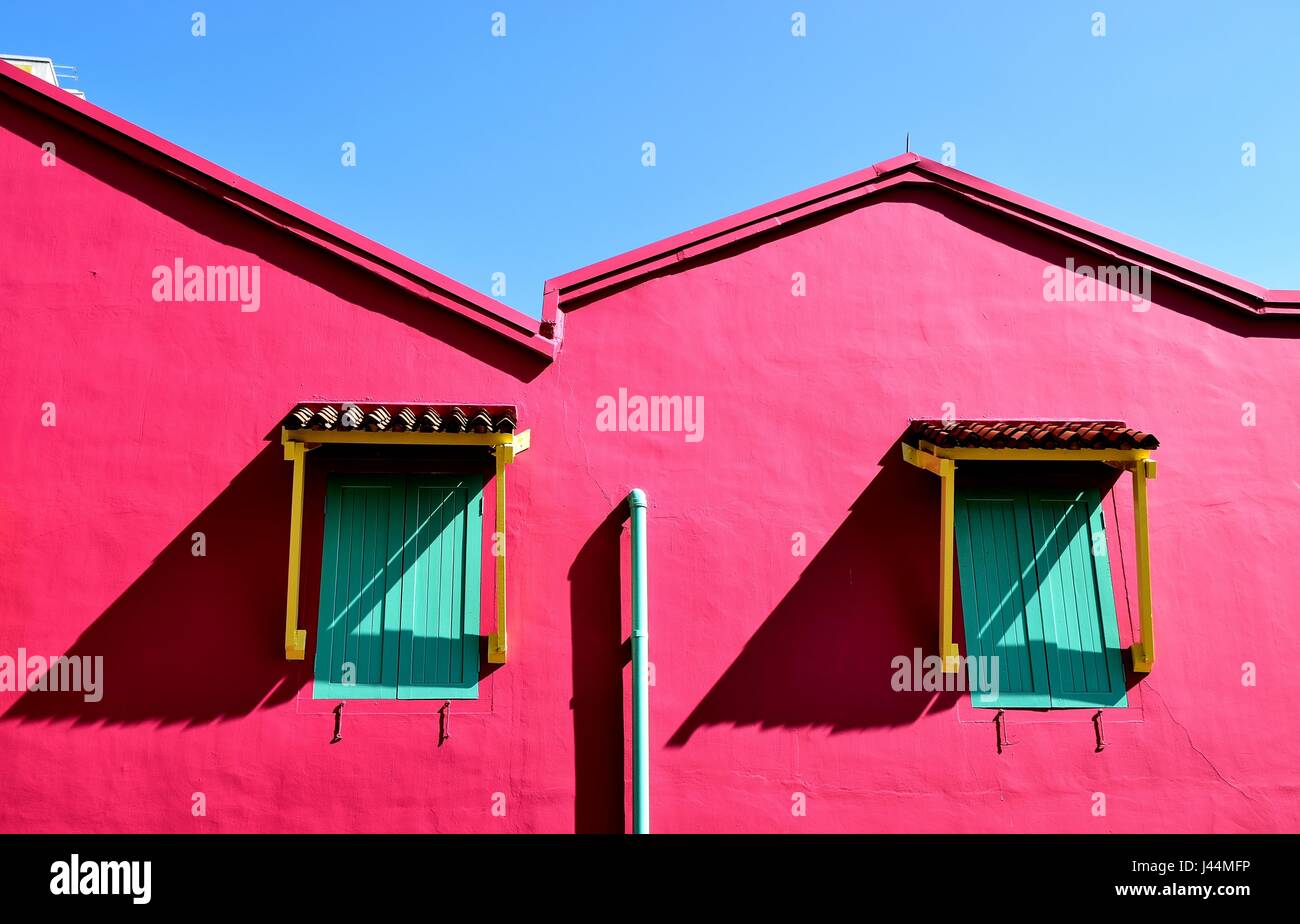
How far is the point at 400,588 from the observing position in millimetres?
7238

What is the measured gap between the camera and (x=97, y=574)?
279 inches

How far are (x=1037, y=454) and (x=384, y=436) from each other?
15.5 feet

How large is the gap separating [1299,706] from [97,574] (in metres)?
8.99

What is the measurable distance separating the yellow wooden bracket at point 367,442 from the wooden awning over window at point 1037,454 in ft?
10.4

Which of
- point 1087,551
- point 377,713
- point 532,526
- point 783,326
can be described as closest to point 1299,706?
point 1087,551

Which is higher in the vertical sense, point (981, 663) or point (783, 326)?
point (783, 326)

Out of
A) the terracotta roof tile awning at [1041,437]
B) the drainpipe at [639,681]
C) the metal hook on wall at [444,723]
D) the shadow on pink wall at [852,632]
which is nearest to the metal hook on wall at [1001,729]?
the shadow on pink wall at [852,632]

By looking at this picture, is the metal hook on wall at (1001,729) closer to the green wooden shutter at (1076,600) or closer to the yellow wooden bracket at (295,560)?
the green wooden shutter at (1076,600)

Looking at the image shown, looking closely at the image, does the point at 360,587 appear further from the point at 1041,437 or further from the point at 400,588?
the point at 1041,437

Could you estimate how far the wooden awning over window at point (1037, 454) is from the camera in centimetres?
701

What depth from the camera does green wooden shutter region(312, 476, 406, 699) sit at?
7.04 m

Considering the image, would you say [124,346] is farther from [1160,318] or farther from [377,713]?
[1160,318]

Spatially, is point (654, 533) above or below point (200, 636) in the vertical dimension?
above

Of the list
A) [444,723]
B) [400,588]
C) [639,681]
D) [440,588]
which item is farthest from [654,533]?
[444,723]
